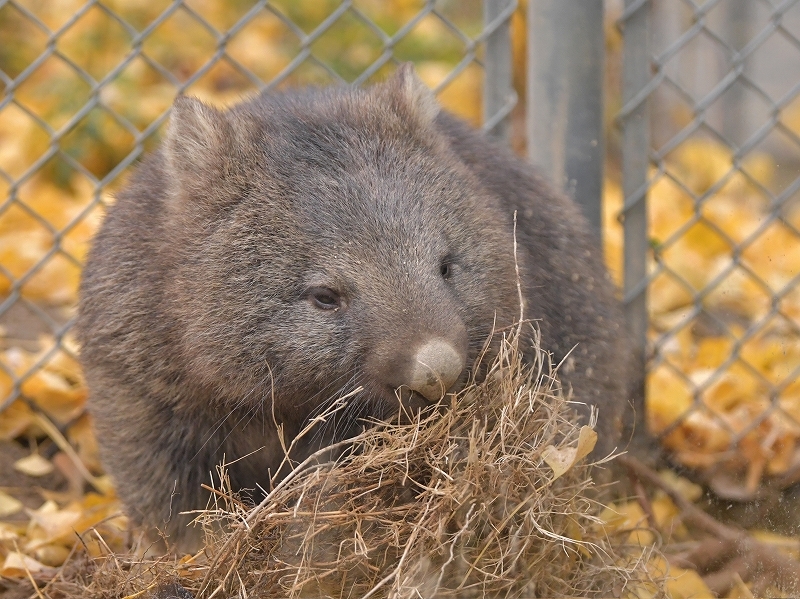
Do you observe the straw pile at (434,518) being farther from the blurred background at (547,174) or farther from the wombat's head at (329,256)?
the blurred background at (547,174)

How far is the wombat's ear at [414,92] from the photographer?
3336 mm

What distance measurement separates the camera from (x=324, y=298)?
115 inches

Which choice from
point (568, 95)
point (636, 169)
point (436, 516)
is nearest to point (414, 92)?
point (568, 95)

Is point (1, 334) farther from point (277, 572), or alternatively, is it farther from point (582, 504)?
point (582, 504)

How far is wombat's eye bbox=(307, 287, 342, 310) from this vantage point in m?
2.90

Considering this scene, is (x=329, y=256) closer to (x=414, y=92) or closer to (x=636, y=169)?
(x=414, y=92)

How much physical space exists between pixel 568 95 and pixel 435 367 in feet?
6.26

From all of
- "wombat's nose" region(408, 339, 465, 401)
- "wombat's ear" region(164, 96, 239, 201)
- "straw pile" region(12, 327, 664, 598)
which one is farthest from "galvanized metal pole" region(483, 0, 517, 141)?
"wombat's nose" region(408, 339, 465, 401)

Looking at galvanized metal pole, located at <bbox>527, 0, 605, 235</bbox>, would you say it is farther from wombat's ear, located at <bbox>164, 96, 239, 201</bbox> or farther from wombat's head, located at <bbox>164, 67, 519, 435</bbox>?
wombat's ear, located at <bbox>164, 96, 239, 201</bbox>

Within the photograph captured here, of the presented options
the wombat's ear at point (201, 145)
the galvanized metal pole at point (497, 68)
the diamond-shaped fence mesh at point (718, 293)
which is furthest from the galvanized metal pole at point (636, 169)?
the wombat's ear at point (201, 145)

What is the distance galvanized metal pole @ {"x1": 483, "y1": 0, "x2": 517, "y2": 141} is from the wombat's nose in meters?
1.96

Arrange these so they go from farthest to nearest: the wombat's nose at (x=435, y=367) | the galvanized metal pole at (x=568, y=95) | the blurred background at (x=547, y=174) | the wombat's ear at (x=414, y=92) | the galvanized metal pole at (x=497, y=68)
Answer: the galvanized metal pole at (x=497, y=68) → the blurred background at (x=547, y=174) → the galvanized metal pole at (x=568, y=95) → the wombat's ear at (x=414, y=92) → the wombat's nose at (x=435, y=367)

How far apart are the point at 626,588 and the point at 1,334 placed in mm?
3345

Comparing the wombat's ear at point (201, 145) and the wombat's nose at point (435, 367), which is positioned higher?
the wombat's ear at point (201, 145)
